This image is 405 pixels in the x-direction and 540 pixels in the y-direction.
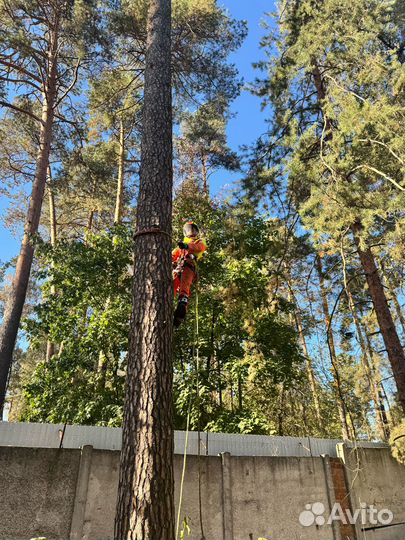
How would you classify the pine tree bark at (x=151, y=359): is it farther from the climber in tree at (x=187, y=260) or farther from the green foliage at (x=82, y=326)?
the green foliage at (x=82, y=326)

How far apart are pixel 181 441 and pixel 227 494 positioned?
3.11 ft

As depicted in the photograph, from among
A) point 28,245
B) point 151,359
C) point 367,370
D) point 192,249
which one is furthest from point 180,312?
point 28,245

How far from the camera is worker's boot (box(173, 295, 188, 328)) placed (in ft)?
16.6

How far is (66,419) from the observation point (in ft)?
27.1

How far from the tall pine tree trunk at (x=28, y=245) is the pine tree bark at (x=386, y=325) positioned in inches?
281

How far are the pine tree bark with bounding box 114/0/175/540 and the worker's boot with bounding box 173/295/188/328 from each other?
5.04 feet

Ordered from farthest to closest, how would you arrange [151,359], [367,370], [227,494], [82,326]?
[82,326] < [367,370] < [227,494] < [151,359]

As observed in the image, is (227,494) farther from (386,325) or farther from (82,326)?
(82,326)

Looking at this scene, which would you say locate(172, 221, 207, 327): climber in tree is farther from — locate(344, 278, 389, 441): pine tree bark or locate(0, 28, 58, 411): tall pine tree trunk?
locate(0, 28, 58, 411): tall pine tree trunk

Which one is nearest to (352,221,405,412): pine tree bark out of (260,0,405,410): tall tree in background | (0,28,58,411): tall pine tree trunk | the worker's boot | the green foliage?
(260,0,405,410): tall tree in background

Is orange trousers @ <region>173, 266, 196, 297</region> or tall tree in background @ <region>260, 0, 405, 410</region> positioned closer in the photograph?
orange trousers @ <region>173, 266, 196, 297</region>

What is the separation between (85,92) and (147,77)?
8.82 m

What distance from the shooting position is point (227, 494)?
5773mm

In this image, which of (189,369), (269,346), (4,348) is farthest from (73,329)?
(269,346)
